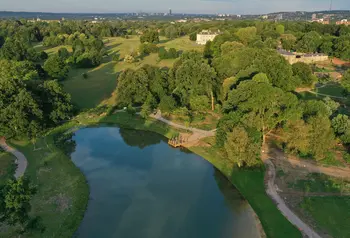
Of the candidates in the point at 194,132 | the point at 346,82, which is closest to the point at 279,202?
the point at 194,132

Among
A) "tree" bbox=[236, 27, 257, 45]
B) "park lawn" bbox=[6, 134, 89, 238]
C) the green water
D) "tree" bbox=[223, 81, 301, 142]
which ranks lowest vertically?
the green water

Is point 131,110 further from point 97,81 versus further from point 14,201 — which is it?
point 14,201

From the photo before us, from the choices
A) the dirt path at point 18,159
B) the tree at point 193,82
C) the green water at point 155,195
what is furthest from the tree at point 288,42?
the dirt path at point 18,159

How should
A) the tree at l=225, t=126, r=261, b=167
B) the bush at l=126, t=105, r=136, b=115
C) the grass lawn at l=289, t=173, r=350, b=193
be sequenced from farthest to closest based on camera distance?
the bush at l=126, t=105, r=136, b=115, the tree at l=225, t=126, r=261, b=167, the grass lawn at l=289, t=173, r=350, b=193

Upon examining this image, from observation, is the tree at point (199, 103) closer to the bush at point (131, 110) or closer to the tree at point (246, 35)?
the bush at point (131, 110)

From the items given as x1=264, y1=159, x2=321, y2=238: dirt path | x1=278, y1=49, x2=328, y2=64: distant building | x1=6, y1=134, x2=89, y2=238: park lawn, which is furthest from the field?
x1=264, y1=159, x2=321, y2=238: dirt path

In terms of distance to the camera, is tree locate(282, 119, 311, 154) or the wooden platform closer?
tree locate(282, 119, 311, 154)

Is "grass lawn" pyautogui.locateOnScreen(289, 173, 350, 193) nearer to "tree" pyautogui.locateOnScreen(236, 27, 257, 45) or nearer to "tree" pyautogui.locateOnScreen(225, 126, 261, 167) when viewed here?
"tree" pyautogui.locateOnScreen(225, 126, 261, 167)
